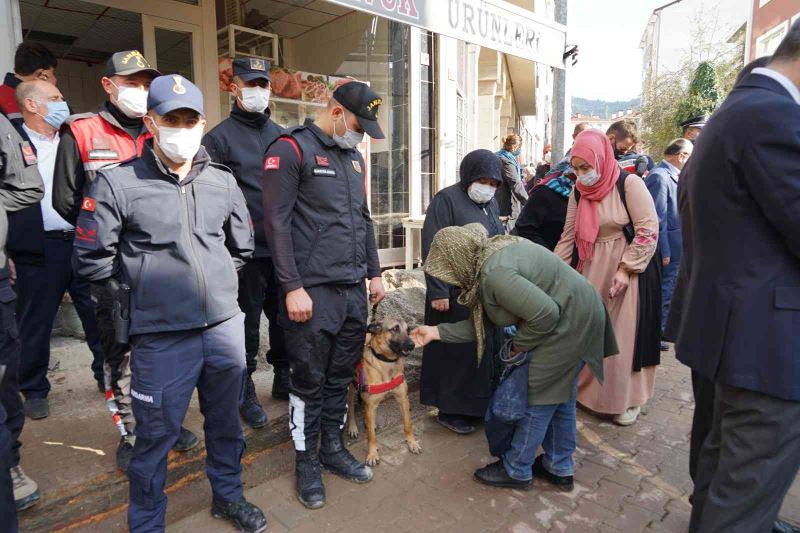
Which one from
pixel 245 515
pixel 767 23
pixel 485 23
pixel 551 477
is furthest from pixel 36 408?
pixel 767 23

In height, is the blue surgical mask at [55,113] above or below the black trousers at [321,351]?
above

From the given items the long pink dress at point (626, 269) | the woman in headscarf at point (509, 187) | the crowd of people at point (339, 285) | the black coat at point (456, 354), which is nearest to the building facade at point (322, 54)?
the woman in headscarf at point (509, 187)

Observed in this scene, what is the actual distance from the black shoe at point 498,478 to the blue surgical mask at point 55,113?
3.29m

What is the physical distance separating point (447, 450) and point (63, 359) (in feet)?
10.5

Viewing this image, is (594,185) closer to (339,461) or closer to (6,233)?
(339,461)

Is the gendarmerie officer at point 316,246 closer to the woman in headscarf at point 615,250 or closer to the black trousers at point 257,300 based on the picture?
the black trousers at point 257,300

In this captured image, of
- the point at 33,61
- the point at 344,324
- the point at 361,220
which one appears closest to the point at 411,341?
the point at 344,324

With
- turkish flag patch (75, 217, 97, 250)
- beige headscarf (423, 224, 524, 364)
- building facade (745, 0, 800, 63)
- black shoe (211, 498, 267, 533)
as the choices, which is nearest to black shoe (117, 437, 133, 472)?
black shoe (211, 498, 267, 533)

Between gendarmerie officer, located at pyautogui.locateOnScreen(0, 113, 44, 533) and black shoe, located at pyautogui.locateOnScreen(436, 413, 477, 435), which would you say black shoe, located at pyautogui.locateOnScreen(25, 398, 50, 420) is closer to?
gendarmerie officer, located at pyautogui.locateOnScreen(0, 113, 44, 533)

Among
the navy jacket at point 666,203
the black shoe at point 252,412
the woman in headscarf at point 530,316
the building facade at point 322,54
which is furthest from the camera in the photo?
the building facade at point 322,54

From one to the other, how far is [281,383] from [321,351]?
0.99m

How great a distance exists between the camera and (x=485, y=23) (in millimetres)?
4621

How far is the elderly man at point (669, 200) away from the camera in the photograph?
479 centimetres

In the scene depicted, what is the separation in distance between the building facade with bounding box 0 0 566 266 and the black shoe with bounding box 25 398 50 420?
152 inches
